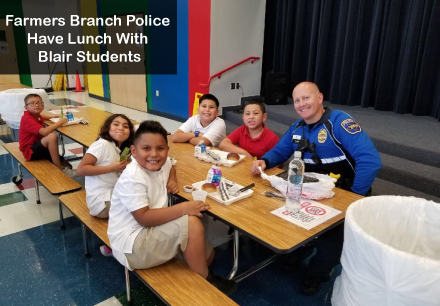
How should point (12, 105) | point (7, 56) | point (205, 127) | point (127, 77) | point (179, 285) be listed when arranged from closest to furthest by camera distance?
point (179, 285), point (205, 127), point (12, 105), point (127, 77), point (7, 56)

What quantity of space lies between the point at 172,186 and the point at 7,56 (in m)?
10.5

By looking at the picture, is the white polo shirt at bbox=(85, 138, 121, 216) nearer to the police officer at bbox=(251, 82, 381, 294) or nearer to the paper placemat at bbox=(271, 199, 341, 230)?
the police officer at bbox=(251, 82, 381, 294)

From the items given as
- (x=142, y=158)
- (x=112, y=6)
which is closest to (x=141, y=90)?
(x=112, y=6)

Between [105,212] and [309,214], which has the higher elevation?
[309,214]

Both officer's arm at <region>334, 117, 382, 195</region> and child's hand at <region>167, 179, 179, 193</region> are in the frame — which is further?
officer's arm at <region>334, 117, 382, 195</region>

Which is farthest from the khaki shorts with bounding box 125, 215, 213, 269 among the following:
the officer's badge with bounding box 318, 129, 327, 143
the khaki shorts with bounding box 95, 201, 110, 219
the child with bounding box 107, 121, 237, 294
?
the officer's badge with bounding box 318, 129, 327, 143

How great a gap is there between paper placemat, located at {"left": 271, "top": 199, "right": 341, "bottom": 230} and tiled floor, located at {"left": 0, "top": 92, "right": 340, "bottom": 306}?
0.67 m

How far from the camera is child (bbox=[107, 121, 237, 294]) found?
1.60m

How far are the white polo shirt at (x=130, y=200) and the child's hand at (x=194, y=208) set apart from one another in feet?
0.51

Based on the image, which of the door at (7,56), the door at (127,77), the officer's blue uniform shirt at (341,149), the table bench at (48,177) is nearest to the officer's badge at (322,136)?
the officer's blue uniform shirt at (341,149)

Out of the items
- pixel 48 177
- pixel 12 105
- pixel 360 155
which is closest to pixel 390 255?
pixel 360 155

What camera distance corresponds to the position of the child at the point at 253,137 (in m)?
2.58

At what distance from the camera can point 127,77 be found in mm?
7918

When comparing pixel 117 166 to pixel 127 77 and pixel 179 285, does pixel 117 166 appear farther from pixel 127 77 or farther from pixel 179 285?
pixel 127 77
